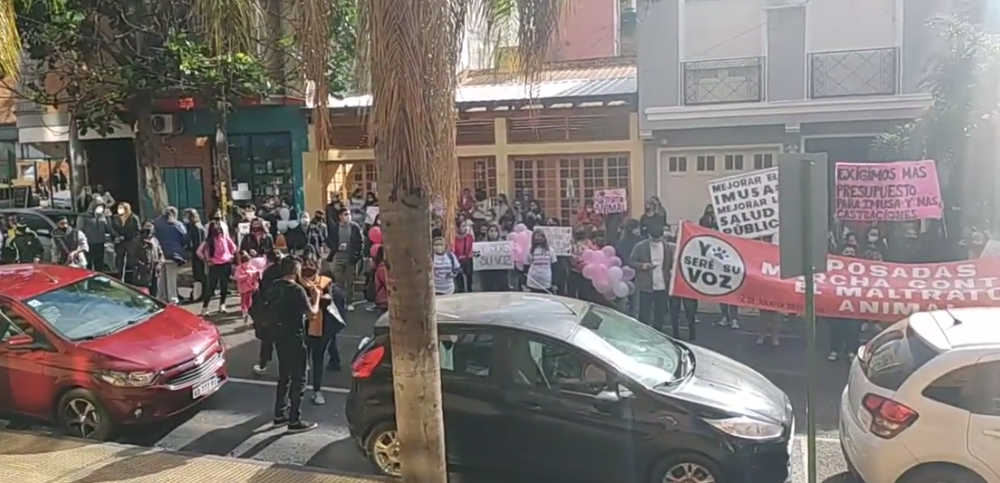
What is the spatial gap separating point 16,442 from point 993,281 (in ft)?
32.8

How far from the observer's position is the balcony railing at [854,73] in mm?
17062

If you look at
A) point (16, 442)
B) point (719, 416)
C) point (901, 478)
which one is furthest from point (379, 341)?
point (901, 478)

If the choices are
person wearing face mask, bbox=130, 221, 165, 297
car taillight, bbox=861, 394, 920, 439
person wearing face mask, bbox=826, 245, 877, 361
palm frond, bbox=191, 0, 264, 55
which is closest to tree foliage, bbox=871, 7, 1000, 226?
person wearing face mask, bbox=826, 245, 877, 361

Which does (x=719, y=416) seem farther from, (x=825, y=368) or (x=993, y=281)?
(x=993, y=281)

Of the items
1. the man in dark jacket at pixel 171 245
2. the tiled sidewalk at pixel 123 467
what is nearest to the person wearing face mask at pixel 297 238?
the man in dark jacket at pixel 171 245

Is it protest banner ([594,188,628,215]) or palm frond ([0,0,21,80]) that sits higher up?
palm frond ([0,0,21,80])

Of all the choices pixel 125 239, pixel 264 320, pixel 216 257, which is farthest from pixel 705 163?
pixel 264 320

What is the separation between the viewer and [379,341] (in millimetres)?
6977

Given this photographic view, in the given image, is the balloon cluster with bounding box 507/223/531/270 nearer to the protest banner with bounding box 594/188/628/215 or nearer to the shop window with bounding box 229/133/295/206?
the protest banner with bounding box 594/188/628/215

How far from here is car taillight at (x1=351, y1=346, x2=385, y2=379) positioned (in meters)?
6.90

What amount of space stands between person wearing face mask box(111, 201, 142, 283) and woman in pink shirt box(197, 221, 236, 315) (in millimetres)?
1501

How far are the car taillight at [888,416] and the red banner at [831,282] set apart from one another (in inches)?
146

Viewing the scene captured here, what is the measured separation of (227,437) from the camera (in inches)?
319

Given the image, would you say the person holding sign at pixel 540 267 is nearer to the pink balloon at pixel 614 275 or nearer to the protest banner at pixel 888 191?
the pink balloon at pixel 614 275
